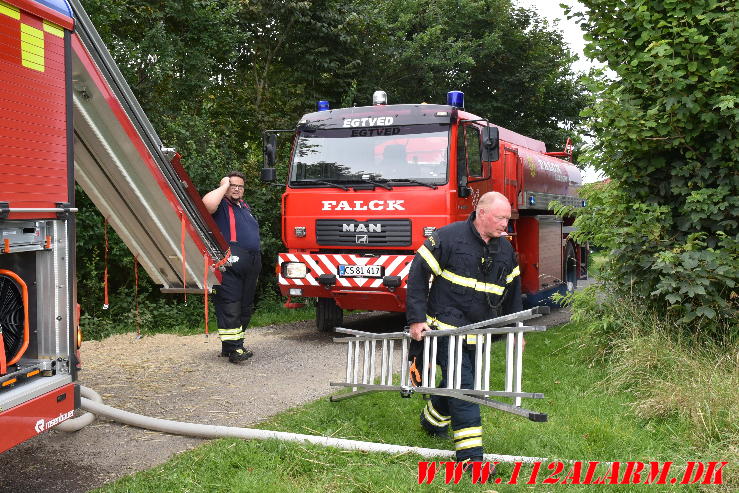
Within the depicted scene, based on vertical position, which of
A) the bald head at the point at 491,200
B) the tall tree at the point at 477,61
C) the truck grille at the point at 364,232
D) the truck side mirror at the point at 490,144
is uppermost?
the tall tree at the point at 477,61

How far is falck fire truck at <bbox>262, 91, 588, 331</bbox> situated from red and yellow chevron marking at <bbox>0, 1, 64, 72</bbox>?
4.61m

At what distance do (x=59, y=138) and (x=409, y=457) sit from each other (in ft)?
8.83

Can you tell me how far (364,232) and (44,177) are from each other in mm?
4626

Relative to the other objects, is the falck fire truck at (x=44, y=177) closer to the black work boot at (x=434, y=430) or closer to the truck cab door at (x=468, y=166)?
the black work boot at (x=434, y=430)

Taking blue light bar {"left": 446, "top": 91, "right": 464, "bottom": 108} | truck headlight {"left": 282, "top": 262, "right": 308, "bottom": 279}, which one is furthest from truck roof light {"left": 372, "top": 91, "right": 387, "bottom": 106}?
truck headlight {"left": 282, "top": 262, "right": 308, "bottom": 279}

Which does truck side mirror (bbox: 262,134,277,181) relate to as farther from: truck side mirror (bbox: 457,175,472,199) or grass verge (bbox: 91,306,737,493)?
grass verge (bbox: 91,306,737,493)

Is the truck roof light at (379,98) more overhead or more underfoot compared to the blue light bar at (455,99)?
more overhead

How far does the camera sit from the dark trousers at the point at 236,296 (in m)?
7.05

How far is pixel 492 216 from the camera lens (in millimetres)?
4285

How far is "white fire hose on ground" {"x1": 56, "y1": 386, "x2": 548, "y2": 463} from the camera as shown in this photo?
427cm

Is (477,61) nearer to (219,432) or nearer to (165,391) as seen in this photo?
(165,391)

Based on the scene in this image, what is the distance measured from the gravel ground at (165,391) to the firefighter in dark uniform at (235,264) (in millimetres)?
352

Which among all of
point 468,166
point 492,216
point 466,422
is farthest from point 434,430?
point 468,166

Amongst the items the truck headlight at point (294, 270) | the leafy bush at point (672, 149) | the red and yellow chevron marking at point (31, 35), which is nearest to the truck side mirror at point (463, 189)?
the leafy bush at point (672, 149)
